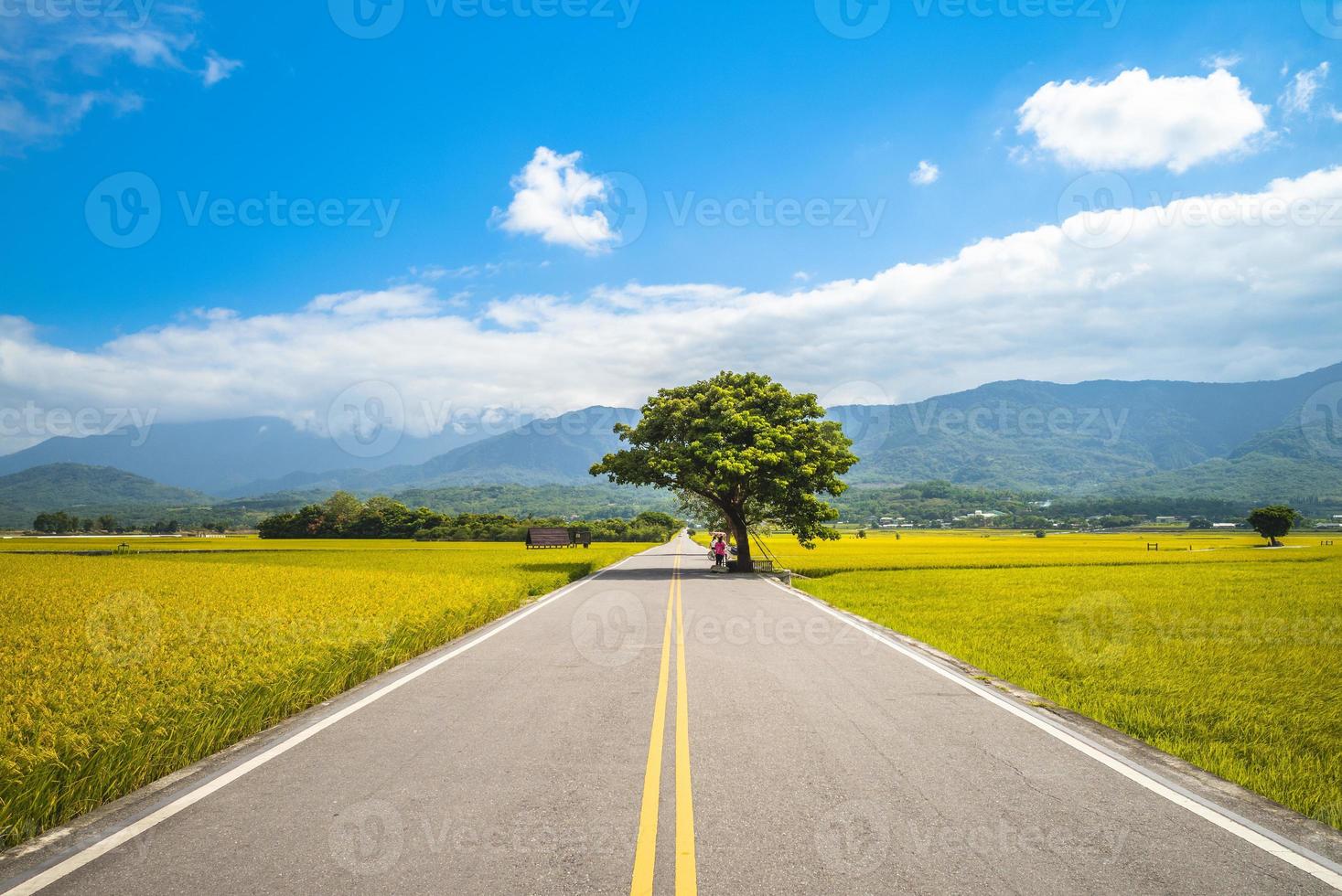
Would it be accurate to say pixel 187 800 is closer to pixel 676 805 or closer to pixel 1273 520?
pixel 676 805

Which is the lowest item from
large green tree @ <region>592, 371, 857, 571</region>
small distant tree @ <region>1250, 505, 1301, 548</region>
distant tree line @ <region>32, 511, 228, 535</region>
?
small distant tree @ <region>1250, 505, 1301, 548</region>

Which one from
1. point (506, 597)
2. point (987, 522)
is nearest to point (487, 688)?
point (506, 597)

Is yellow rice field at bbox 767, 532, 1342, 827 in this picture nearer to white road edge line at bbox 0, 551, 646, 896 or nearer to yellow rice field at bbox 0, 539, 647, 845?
white road edge line at bbox 0, 551, 646, 896

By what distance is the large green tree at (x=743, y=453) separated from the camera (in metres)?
31.1

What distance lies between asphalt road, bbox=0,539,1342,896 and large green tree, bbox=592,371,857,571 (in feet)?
73.5

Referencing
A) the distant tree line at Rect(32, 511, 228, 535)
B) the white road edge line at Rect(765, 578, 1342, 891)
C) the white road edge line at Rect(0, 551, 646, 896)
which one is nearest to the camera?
the white road edge line at Rect(0, 551, 646, 896)

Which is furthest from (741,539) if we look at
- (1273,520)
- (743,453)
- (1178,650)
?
(1273,520)

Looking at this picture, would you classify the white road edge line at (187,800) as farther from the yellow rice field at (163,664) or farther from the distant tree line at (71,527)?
the distant tree line at (71,527)

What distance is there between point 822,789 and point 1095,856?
1.66 metres

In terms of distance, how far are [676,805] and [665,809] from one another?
0.11 m

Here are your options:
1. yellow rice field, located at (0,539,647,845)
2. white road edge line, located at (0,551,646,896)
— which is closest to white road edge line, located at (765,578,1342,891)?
white road edge line, located at (0,551,646,896)

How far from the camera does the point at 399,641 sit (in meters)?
10.8

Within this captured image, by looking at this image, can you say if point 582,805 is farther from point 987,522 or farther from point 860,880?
point 987,522

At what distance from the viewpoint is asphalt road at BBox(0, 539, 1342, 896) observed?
3.80 meters
